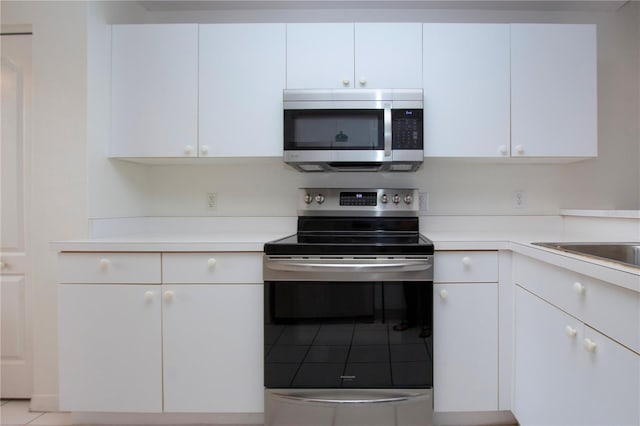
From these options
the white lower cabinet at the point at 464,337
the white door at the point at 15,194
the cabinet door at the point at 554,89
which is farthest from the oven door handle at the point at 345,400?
the white door at the point at 15,194

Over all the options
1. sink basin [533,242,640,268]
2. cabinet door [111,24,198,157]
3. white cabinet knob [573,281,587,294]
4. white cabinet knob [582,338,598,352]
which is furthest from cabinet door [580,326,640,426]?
cabinet door [111,24,198,157]

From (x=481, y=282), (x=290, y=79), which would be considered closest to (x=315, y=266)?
(x=481, y=282)

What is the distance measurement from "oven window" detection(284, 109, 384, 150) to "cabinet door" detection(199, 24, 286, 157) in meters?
0.10

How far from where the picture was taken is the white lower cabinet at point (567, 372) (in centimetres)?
87

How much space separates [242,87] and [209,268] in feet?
3.14

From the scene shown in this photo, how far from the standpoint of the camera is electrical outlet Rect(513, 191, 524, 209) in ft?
6.85

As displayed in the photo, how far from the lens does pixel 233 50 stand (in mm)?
1801

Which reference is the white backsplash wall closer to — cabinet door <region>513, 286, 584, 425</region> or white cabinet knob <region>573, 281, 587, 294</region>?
cabinet door <region>513, 286, 584, 425</region>

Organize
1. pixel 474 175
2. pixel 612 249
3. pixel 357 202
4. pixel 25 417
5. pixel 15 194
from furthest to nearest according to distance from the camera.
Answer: pixel 474 175 < pixel 357 202 < pixel 15 194 < pixel 25 417 < pixel 612 249

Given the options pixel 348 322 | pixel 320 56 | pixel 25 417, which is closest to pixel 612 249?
pixel 348 322

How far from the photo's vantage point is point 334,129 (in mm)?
1750

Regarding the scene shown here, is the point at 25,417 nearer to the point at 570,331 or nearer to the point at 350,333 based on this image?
the point at 350,333

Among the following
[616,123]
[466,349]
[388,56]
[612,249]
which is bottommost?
[466,349]

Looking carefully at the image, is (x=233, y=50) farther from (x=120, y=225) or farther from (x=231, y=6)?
(x=120, y=225)
